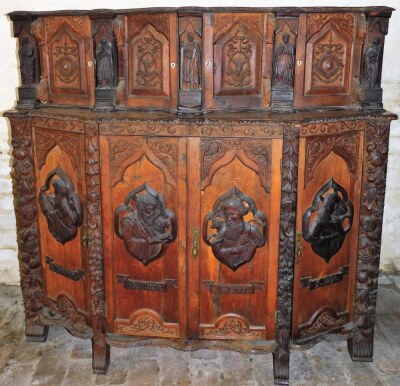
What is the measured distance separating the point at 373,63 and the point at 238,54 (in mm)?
819

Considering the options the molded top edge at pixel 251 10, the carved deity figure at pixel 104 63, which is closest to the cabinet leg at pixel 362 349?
the molded top edge at pixel 251 10

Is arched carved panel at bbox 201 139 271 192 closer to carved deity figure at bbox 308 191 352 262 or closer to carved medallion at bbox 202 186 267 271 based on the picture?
carved medallion at bbox 202 186 267 271

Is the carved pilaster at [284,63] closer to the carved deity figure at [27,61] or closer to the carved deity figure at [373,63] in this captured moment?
the carved deity figure at [373,63]

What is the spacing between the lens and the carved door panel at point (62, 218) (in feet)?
11.2

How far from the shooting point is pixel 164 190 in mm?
3297

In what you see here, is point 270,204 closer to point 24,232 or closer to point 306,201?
point 306,201

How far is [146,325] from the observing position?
3543mm

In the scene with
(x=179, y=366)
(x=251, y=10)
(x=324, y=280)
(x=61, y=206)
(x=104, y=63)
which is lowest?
(x=179, y=366)

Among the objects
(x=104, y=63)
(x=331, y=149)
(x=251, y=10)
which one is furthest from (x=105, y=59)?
(x=331, y=149)

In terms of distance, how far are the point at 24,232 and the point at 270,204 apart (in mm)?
1709

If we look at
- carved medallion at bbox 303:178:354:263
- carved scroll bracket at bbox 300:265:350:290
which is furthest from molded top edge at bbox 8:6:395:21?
carved scroll bracket at bbox 300:265:350:290

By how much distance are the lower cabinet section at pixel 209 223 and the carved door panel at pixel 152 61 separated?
0.23 metres

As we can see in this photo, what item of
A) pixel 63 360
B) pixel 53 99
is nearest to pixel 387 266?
pixel 63 360

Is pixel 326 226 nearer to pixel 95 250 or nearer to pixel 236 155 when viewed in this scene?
pixel 236 155
